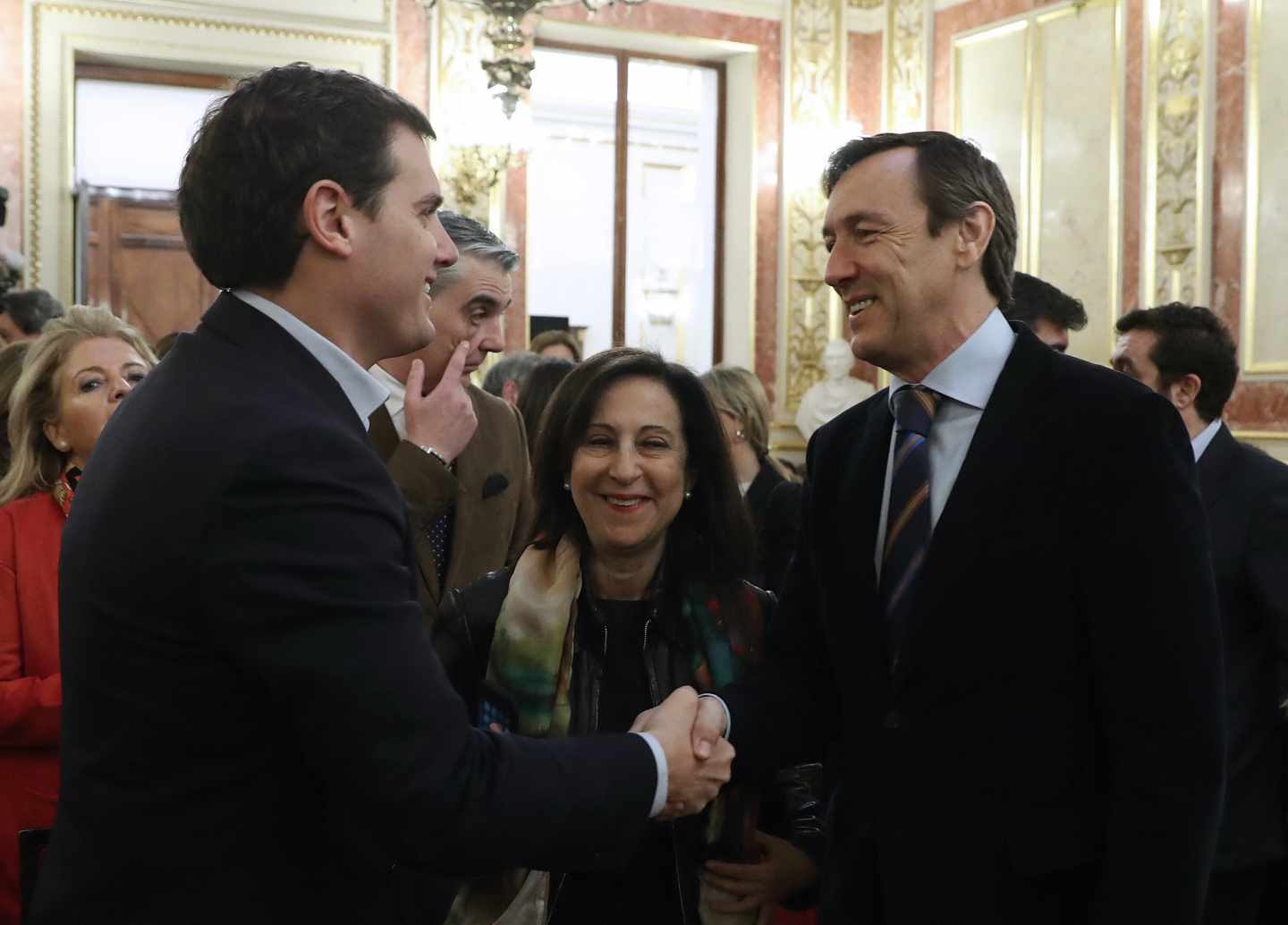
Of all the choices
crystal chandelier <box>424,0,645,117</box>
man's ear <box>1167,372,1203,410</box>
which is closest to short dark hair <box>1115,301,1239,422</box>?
man's ear <box>1167,372,1203,410</box>

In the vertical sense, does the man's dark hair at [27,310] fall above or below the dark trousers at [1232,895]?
above

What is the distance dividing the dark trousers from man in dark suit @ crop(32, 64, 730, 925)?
1.78 m

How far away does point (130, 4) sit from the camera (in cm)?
743

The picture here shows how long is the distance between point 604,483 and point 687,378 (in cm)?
24

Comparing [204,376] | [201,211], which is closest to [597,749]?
[204,376]

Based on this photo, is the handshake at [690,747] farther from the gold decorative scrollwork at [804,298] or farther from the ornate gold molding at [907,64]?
the ornate gold molding at [907,64]

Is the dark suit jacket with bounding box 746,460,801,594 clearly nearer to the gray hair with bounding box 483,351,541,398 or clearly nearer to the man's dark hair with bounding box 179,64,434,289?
the gray hair with bounding box 483,351,541,398

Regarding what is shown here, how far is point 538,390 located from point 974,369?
223cm

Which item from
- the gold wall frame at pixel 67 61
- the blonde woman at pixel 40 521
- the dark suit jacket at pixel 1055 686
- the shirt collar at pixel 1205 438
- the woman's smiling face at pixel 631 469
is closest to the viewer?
the dark suit jacket at pixel 1055 686

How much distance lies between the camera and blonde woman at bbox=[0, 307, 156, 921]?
2617mm

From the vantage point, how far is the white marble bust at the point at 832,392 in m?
8.93

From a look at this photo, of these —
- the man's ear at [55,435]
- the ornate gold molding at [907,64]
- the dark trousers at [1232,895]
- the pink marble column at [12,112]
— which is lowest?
the dark trousers at [1232,895]

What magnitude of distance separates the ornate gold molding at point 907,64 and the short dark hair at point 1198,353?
20.2ft

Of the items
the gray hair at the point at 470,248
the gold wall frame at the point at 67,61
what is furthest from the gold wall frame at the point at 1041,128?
the gray hair at the point at 470,248
